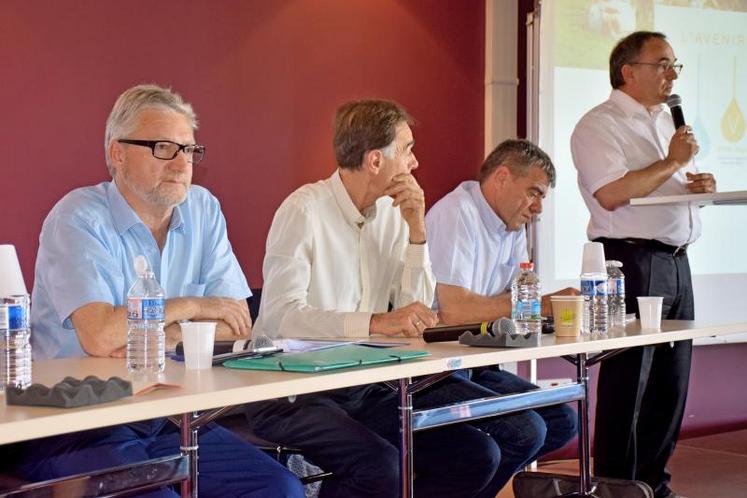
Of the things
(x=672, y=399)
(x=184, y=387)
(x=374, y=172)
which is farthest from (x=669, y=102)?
(x=184, y=387)

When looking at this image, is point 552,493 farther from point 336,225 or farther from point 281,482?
point 281,482

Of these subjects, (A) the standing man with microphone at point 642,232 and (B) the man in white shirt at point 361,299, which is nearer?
(B) the man in white shirt at point 361,299

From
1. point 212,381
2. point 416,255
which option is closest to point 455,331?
point 416,255

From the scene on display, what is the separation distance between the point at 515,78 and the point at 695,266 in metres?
1.20

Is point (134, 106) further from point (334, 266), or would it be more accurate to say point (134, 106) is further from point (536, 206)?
point (536, 206)

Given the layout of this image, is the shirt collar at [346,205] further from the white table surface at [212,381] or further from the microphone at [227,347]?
the microphone at [227,347]

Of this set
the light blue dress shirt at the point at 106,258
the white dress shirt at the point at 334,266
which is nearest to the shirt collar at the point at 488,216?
the white dress shirt at the point at 334,266

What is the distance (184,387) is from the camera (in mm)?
1567

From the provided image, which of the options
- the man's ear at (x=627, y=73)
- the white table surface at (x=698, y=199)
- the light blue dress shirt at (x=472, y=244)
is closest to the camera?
the white table surface at (x=698, y=199)

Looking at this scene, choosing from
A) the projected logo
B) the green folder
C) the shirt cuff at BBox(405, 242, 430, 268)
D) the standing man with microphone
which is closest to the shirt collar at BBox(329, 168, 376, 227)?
the shirt cuff at BBox(405, 242, 430, 268)

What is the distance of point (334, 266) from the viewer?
8.92ft

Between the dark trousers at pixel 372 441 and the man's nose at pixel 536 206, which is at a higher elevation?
the man's nose at pixel 536 206

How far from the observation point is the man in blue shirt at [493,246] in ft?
9.95

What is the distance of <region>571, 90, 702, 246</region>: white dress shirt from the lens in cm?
346
